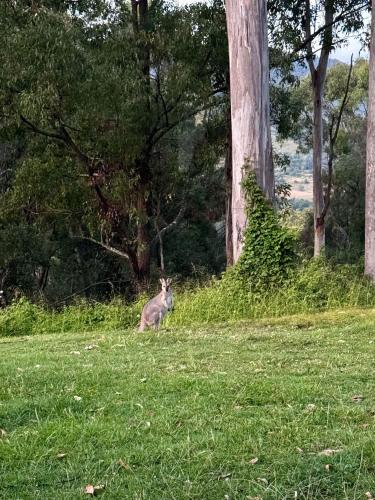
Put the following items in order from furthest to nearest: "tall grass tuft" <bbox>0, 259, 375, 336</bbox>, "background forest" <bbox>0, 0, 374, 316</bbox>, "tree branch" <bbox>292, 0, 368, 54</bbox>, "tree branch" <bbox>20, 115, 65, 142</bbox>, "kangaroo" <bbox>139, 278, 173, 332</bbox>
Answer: "tree branch" <bbox>292, 0, 368, 54</bbox> → "tree branch" <bbox>20, 115, 65, 142</bbox> → "background forest" <bbox>0, 0, 374, 316</bbox> → "tall grass tuft" <bbox>0, 259, 375, 336</bbox> → "kangaroo" <bbox>139, 278, 173, 332</bbox>

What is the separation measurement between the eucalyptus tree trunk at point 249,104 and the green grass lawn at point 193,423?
658cm

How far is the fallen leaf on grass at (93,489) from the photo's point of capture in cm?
395

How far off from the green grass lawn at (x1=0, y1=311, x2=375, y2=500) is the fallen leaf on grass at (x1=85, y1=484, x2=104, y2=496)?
2.3 inches

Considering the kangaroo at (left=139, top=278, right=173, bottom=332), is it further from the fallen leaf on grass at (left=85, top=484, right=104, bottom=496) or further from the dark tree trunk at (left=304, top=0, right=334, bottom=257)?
the dark tree trunk at (left=304, top=0, right=334, bottom=257)

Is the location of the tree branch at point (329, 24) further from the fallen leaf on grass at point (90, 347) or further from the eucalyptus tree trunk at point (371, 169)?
the fallen leaf on grass at point (90, 347)

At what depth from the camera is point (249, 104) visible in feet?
48.5

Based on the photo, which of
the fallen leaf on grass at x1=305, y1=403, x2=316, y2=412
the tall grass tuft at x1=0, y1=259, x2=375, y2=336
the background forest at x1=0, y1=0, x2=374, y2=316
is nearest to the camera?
the fallen leaf on grass at x1=305, y1=403, x2=316, y2=412

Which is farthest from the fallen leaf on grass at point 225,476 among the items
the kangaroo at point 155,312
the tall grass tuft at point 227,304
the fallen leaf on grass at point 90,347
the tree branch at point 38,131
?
the tree branch at point 38,131

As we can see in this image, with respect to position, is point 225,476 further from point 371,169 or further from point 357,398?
point 371,169

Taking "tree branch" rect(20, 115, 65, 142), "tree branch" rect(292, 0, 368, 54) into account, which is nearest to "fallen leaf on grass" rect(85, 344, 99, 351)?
"tree branch" rect(20, 115, 65, 142)

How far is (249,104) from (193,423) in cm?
1076

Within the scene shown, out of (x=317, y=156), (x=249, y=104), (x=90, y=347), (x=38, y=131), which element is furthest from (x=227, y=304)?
(x=317, y=156)

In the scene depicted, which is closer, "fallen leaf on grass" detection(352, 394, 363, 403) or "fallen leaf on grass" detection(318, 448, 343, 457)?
"fallen leaf on grass" detection(318, 448, 343, 457)

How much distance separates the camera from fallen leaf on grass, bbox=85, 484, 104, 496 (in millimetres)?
3945
